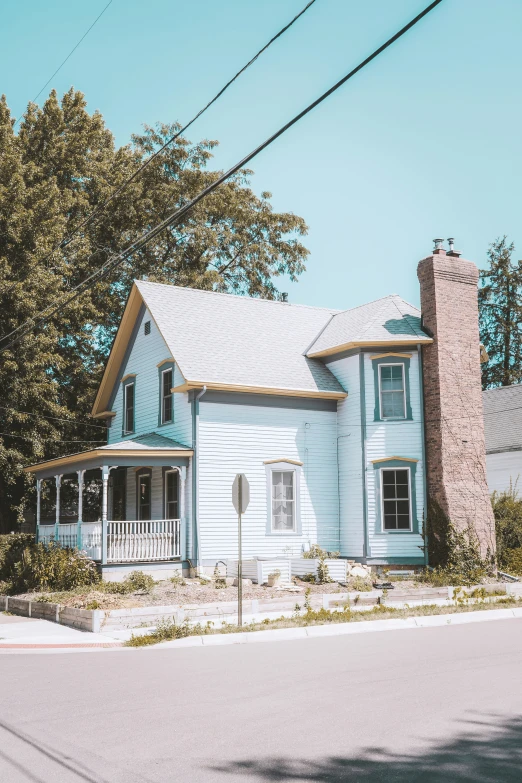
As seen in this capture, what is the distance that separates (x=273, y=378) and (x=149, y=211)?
18848mm

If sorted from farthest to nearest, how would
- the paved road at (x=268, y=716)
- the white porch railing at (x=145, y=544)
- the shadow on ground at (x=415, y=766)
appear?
the white porch railing at (x=145, y=544)
the paved road at (x=268, y=716)
the shadow on ground at (x=415, y=766)

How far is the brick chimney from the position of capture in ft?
76.0

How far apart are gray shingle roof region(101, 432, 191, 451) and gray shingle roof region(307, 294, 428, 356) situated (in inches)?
225

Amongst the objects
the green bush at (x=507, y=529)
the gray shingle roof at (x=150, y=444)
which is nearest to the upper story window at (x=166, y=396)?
the gray shingle roof at (x=150, y=444)

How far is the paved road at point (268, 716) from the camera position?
5988 mm

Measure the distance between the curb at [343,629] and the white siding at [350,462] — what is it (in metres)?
7.32

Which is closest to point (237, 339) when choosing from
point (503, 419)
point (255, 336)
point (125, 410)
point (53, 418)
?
point (255, 336)

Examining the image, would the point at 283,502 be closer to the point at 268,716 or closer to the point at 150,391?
the point at 150,391

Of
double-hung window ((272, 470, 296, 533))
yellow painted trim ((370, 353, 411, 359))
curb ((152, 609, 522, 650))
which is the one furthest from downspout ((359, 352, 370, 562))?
curb ((152, 609, 522, 650))

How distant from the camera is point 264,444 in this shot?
23938 millimetres

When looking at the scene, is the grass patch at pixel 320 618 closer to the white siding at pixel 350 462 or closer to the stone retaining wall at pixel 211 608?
the stone retaining wall at pixel 211 608

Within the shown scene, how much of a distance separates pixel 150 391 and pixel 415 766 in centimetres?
2098

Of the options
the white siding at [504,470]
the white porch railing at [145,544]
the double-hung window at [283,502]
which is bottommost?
the white porch railing at [145,544]

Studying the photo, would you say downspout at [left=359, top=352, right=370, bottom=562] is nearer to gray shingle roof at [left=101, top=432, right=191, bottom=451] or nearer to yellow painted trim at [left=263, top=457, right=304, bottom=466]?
yellow painted trim at [left=263, top=457, right=304, bottom=466]
